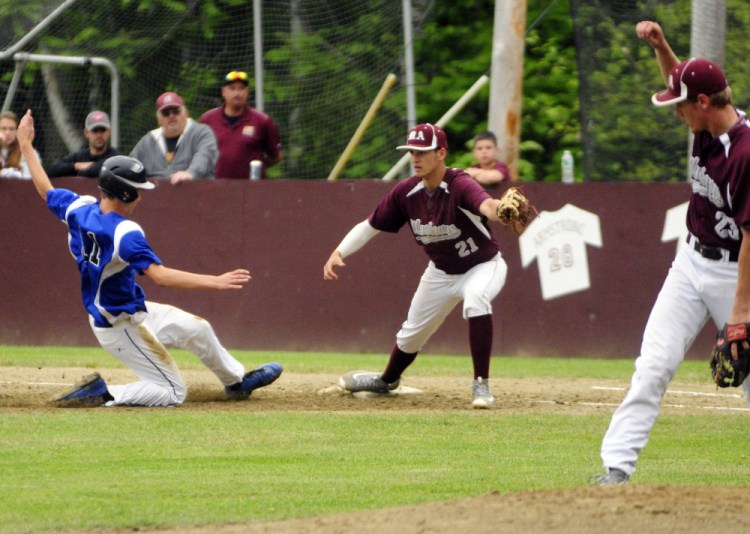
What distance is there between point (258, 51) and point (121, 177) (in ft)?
29.3

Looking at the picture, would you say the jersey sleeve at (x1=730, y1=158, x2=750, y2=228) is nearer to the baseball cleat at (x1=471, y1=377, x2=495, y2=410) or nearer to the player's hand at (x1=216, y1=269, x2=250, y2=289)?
the player's hand at (x1=216, y1=269, x2=250, y2=289)

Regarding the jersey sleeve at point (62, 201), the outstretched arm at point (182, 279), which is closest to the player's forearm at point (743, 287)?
the outstretched arm at point (182, 279)

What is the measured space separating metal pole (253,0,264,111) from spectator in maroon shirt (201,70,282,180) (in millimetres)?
2784

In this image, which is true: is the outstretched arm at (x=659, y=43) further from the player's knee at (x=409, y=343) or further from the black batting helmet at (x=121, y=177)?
the player's knee at (x=409, y=343)

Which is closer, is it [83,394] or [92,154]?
[83,394]

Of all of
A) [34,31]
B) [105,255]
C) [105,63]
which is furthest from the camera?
[105,63]

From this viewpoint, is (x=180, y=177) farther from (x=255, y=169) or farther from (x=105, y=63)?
(x=105, y=63)

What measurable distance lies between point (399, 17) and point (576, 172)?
4.18 metres

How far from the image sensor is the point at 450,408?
998cm

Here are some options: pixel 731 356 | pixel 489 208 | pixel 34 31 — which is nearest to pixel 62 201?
pixel 489 208

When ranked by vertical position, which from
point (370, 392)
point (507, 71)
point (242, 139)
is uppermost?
point (507, 71)

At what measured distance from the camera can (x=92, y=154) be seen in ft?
47.7

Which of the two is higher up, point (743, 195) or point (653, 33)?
point (653, 33)

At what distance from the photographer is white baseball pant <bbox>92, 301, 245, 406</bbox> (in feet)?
30.9
